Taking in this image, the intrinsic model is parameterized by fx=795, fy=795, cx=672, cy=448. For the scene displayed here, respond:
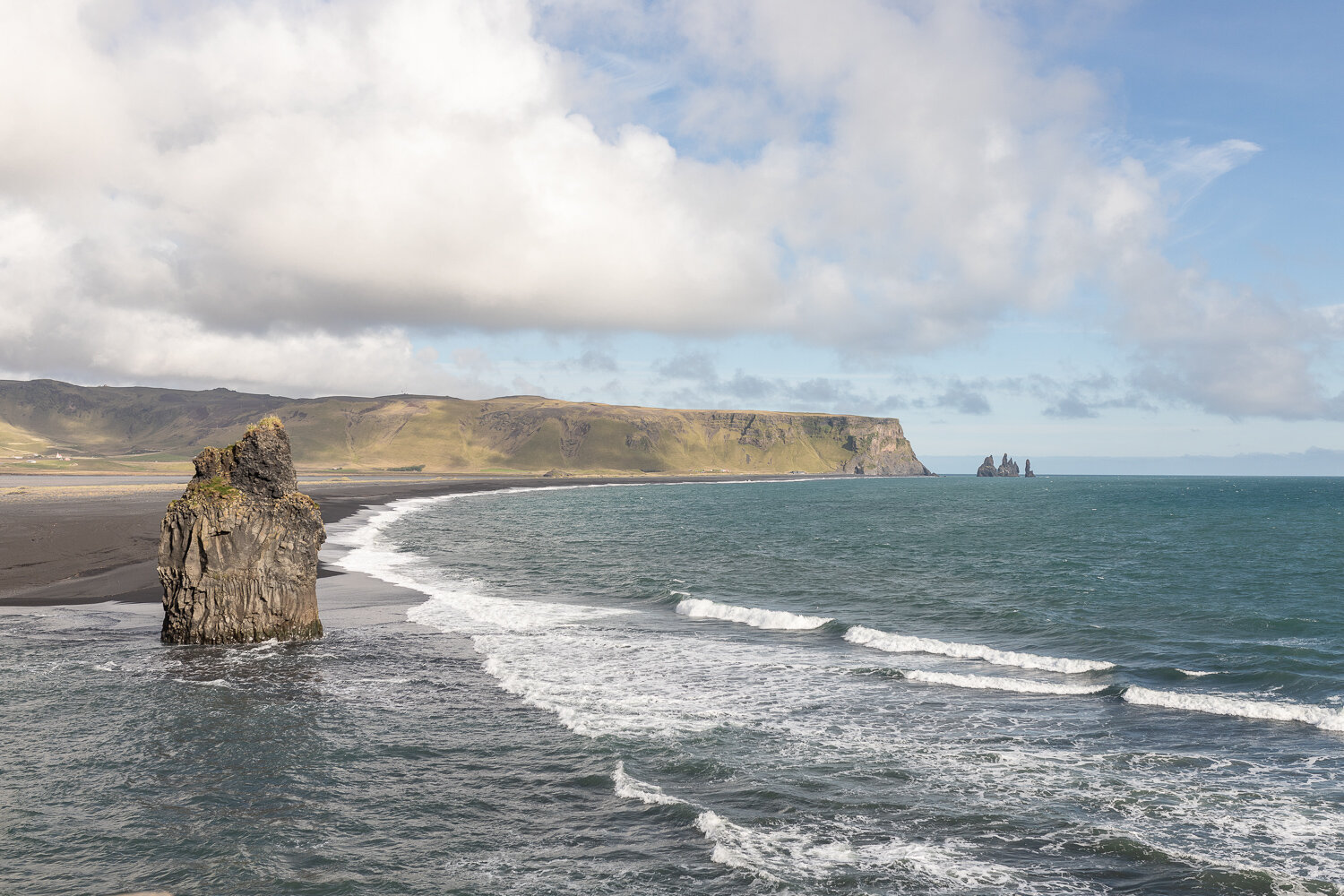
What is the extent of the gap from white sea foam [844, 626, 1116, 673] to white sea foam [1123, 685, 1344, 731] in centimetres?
319

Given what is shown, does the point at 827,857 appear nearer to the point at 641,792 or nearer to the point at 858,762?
the point at 641,792

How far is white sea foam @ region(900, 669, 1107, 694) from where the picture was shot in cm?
2161

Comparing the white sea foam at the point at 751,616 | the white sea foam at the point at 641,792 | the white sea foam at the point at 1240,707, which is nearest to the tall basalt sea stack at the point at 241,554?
the white sea foam at the point at 751,616

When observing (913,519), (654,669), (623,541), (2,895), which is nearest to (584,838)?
(2,895)

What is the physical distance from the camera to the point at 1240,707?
19.7 metres

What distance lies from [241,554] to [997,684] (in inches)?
882

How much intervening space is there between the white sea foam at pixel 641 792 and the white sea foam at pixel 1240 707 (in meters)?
13.8

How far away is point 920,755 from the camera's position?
52.2 ft

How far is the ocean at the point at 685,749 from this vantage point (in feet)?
36.6

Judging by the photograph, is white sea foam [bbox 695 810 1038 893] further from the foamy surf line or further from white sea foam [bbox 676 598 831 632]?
white sea foam [bbox 676 598 831 632]

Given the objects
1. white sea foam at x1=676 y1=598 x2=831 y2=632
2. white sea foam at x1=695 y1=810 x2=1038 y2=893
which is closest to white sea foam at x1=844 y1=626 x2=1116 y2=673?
white sea foam at x1=676 y1=598 x2=831 y2=632

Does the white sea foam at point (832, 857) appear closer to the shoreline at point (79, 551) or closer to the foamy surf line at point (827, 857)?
the foamy surf line at point (827, 857)

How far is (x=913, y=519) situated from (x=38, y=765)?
92347 mm

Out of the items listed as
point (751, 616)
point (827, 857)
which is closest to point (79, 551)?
point (751, 616)
